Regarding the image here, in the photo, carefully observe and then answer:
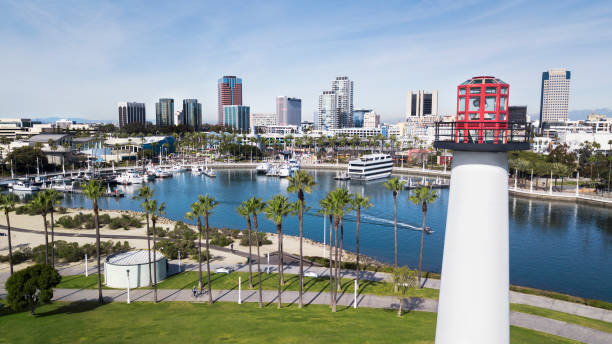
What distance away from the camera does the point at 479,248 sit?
9961 mm

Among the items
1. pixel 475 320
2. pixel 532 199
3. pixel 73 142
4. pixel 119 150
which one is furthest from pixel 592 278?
pixel 73 142

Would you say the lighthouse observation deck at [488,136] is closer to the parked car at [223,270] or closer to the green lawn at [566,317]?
the green lawn at [566,317]

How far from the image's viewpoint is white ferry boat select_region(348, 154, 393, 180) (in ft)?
394

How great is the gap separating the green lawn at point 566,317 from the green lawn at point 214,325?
4010 millimetres

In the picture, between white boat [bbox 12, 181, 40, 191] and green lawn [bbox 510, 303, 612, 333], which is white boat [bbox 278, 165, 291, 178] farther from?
green lawn [bbox 510, 303, 612, 333]

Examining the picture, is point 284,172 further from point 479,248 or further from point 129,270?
point 479,248

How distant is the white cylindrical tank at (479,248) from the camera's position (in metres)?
9.93

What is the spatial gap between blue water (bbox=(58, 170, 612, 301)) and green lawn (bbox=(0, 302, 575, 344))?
21.3 meters

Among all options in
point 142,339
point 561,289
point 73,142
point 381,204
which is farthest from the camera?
point 73,142

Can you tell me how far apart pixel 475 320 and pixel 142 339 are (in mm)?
19241

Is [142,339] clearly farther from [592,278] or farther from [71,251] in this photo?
[592,278]

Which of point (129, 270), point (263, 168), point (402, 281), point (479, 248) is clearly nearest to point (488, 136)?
point (479, 248)

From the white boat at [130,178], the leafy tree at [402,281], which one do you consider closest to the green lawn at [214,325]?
the leafy tree at [402,281]

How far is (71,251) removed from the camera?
41.8 metres
